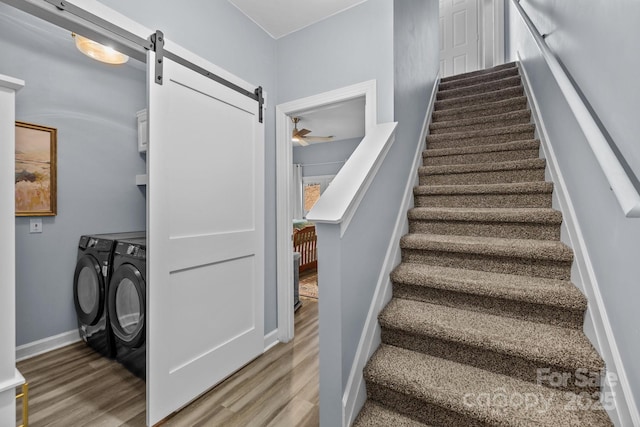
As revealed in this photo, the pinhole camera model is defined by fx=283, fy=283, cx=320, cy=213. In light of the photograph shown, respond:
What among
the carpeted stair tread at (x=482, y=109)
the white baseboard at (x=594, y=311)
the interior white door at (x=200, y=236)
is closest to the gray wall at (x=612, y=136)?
the white baseboard at (x=594, y=311)

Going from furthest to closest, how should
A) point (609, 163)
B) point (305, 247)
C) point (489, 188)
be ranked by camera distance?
1. point (305, 247)
2. point (489, 188)
3. point (609, 163)

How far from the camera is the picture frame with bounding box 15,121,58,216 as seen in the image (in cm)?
229

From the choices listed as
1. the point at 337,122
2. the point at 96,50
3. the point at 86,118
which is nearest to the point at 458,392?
the point at 96,50

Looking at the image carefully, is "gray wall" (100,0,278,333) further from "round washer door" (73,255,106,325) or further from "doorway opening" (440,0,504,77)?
"doorway opening" (440,0,504,77)

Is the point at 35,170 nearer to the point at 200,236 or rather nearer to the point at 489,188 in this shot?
the point at 200,236

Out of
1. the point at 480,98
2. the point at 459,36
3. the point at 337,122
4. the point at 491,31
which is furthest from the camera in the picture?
the point at 337,122

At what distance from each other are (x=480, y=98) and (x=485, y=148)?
1.12 metres

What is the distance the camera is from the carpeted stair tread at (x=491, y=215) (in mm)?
1623

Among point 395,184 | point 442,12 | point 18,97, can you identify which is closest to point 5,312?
point 395,184

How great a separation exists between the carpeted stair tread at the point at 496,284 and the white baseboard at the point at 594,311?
0.06 meters

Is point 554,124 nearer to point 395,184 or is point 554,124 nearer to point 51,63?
point 395,184

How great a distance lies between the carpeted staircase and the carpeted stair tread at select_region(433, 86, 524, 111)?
41.9 inches

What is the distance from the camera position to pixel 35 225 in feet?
7.79

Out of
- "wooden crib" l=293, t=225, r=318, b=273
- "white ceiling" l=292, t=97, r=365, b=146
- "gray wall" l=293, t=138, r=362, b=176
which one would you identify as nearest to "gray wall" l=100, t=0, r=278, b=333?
"white ceiling" l=292, t=97, r=365, b=146
